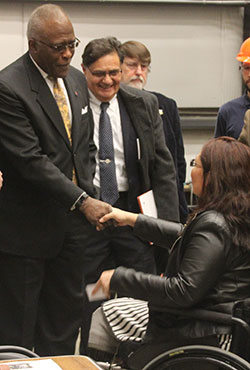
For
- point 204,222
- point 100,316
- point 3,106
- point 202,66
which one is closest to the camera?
point 204,222

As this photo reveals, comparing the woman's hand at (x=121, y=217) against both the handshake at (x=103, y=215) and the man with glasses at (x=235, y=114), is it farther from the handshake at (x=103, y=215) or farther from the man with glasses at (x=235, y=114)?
the man with glasses at (x=235, y=114)

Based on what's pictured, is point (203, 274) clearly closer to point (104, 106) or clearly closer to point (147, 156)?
point (147, 156)

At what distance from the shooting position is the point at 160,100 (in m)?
5.42

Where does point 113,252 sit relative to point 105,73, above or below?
below

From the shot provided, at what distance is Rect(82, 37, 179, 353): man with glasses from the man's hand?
0.41 m

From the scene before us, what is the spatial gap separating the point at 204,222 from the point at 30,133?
1.15 metres

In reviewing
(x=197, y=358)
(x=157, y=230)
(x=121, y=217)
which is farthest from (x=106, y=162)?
(x=197, y=358)

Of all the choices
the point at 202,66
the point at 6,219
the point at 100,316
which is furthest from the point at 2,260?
the point at 202,66

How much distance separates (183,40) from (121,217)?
146 inches

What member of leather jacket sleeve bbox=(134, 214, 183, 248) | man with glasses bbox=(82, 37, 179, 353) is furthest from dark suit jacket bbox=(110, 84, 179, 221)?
leather jacket sleeve bbox=(134, 214, 183, 248)

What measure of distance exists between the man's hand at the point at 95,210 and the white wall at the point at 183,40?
3.09 meters

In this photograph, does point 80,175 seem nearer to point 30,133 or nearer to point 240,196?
point 30,133

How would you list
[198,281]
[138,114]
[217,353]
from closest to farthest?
[217,353] → [198,281] → [138,114]

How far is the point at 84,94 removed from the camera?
4.31 metres
